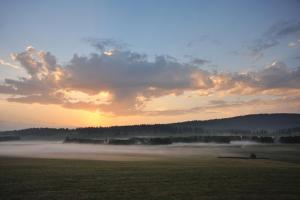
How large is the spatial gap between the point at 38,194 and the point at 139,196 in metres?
6.41

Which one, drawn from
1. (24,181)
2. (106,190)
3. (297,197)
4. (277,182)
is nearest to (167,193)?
(106,190)

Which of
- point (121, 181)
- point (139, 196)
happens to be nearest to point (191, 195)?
point (139, 196)

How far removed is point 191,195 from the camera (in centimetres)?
2245

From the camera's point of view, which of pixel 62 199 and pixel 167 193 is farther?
pixel 167 193

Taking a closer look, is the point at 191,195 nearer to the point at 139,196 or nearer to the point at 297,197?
the point at 139,196

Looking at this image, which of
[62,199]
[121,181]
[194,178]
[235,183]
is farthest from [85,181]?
[235,183]

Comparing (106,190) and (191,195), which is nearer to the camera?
(191,195)

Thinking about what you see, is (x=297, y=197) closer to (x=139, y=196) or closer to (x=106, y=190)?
(x=139, y=196)

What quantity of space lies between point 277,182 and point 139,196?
38.6 ft

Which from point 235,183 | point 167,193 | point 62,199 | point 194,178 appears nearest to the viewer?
point 62,199

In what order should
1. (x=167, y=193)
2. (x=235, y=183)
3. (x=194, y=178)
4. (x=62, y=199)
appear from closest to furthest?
1. (x=62, y=199)
2. (x=167, y=193)
3. (x=235, y=183)
4. (x=194, y=178)

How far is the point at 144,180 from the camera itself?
29.0 metres

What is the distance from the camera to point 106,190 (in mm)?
24250

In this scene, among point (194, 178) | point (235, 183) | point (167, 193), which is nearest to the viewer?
point (167, 193)
